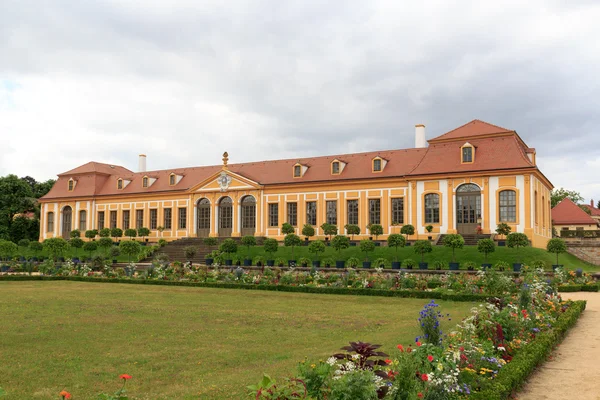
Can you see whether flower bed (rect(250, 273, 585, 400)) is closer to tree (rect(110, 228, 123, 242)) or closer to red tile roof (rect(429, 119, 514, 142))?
red tile roof (rect(429, 119, 514, 142))

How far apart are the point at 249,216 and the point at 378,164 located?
10.6 meters

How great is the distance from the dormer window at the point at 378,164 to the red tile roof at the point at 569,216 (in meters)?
24.0

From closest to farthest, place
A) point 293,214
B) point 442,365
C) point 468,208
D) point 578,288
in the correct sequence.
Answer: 1. point 442,365
2. point 578,288
3. point 468,208
4. point 293,214

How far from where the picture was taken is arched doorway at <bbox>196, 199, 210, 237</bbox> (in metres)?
43.8

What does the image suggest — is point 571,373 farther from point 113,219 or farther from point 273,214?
point 113,219

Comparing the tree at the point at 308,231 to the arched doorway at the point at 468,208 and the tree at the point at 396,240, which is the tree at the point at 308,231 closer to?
the tree at the point at 396,240

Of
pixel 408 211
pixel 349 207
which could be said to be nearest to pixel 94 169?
pixel 349 207

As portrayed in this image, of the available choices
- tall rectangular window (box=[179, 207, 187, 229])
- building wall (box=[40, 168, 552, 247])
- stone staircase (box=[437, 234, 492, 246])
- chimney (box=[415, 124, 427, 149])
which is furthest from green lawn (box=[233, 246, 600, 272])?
tall rectangular window (box=[179, 207, 187, 229])

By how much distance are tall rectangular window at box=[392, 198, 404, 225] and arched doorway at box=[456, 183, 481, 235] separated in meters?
3.80

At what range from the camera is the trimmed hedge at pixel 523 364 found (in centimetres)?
586

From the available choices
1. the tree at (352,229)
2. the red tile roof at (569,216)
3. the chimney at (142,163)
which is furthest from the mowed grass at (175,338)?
the red tile roof at (569,216)

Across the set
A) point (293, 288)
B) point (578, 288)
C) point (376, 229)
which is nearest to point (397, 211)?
point (376, 229)

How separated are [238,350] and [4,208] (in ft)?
166

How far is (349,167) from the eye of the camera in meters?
39.8
